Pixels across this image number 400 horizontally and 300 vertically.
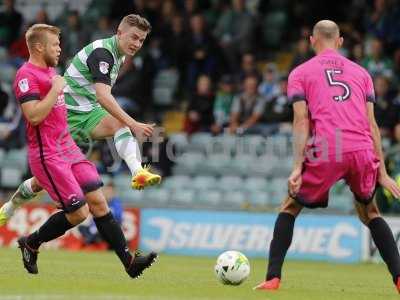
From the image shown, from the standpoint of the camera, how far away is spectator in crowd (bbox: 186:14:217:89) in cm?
2014

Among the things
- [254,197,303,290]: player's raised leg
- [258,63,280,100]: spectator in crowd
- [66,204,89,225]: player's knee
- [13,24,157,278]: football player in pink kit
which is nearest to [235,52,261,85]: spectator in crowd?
[258,63,280,100]: spectator in crowd

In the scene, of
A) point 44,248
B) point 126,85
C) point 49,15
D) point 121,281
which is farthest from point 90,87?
point 49,15

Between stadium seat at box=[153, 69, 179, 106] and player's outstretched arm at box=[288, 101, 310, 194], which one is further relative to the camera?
stadium seat at box=[153, 69, 179, 106]

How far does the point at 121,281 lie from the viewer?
995 cm

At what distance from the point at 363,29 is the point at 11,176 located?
277 inches

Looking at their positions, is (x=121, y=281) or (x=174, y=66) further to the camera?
(x=174, y=66)

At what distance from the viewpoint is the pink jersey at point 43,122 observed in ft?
31.2

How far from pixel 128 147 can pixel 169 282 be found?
4.38 feet

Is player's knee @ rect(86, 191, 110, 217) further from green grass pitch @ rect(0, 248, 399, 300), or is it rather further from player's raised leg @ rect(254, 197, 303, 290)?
player's raised leg @ rect(254, 197, 303, 290)

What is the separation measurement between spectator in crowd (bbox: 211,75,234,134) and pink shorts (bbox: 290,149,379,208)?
9943mm

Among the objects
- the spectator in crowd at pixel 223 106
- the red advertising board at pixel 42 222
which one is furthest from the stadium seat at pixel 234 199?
the red advertising board at pixel 42 222

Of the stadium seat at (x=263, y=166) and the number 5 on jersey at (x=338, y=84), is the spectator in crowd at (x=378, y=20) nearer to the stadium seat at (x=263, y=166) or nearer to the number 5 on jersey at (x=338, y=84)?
the stadium seat at (x=263, y=166)

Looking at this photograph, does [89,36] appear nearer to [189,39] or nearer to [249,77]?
[189,39]

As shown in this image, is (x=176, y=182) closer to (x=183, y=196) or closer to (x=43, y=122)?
(x=183, y=196)
